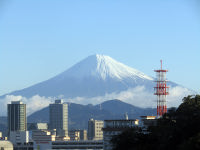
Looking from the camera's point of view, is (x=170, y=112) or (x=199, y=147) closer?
(x=199, y=147)

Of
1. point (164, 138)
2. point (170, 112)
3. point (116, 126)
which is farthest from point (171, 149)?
point (116, 126)

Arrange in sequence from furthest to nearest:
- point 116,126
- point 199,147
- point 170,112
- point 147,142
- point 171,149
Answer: point 116,126
point 170,112
point 147,142
point 171,149
point 199,147

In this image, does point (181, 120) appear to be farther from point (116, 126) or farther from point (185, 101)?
point (116, 126)

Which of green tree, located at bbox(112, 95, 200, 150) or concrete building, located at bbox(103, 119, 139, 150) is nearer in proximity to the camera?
green tree, located at bbox(112, 95, 200, 150)

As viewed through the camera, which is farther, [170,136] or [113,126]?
[113,126]

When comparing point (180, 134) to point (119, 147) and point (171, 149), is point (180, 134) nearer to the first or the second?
point (171, 149)

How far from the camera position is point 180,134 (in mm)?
91125

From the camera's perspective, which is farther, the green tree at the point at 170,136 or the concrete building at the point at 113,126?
the concrete building at the point at 113,126

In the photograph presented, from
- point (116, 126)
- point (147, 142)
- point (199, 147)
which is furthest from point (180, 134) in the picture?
point (116, 126)

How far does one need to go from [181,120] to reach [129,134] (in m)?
7.69

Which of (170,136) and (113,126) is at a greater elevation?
(113,126)

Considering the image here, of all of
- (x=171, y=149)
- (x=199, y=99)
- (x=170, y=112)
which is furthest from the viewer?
(x=199, y=99)

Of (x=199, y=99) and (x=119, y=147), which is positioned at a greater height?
(x=199, y=99)

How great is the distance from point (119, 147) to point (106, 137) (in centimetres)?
9367
